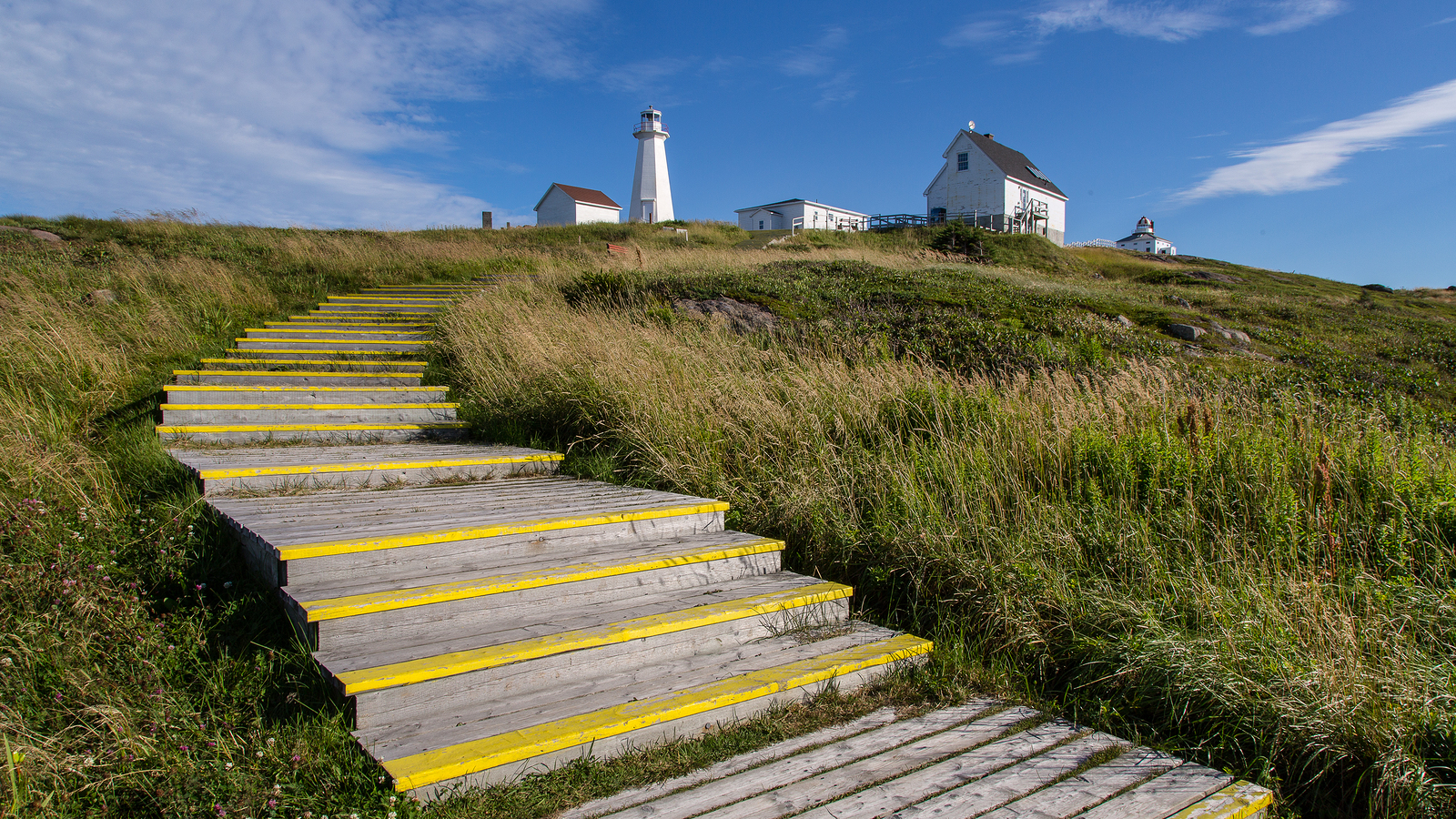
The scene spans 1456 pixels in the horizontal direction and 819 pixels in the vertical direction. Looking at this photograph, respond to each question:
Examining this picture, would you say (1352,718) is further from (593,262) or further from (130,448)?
(593,262)

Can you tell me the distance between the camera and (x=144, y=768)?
89.5 inches

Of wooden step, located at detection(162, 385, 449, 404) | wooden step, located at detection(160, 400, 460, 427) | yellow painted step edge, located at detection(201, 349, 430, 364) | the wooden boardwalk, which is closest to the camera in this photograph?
the wooden boardwalk

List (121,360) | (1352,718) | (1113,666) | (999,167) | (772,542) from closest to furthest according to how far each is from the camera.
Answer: (1352,718)
(1113,666)
(772,542)
(121,360)
(999,167)

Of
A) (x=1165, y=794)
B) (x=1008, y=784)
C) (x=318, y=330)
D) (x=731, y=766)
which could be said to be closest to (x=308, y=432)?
(x=318, y=330)

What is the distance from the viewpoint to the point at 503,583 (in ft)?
10.1

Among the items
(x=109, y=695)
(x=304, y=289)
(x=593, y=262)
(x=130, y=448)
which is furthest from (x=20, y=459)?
(x=593, y=262)

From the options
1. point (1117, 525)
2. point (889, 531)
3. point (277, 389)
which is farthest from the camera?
point (277, 389)

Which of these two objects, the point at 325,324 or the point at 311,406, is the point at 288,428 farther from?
the point at 325,324

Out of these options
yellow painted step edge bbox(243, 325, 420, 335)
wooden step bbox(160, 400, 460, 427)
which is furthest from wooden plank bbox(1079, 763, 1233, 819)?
yellow painted step edge bbox(243, 325, 420, 335)

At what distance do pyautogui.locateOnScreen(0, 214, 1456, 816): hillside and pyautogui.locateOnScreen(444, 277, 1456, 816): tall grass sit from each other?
0.06ft

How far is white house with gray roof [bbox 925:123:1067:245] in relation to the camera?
127 ft

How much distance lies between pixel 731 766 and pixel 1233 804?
Answer: 4.94 ft

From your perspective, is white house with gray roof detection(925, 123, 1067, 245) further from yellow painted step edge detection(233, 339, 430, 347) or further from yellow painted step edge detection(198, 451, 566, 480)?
yellow painted step edge detection(198, 451, 566, 480)

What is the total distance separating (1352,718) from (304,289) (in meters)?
12.8
